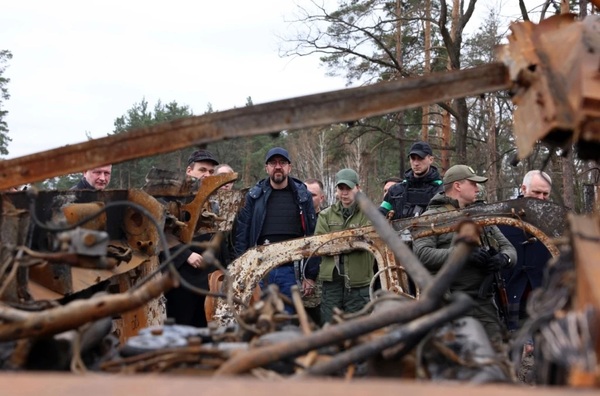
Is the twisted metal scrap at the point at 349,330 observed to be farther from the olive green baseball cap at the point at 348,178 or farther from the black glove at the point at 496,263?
the olive green baseball cap at the point at 348,178

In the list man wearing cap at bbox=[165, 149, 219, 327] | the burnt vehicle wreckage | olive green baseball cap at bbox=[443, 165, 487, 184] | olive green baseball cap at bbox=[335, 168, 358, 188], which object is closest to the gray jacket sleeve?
olive green baseball cap at bbox=[443, 165, 487, 184]

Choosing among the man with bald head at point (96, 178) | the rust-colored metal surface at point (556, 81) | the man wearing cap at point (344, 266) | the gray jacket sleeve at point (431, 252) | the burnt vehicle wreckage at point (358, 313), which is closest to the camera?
A: the burnt vehicle wreckage at point (358, 313)

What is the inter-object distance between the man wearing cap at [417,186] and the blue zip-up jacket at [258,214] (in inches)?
28.0

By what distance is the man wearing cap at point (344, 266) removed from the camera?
646 cm

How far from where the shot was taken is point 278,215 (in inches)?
271

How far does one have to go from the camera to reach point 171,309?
258 inches

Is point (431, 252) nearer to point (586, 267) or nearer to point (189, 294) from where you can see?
point (189, 294)

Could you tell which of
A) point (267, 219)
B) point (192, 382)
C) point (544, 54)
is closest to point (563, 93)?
point (544, 54)

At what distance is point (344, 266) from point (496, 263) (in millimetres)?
1596

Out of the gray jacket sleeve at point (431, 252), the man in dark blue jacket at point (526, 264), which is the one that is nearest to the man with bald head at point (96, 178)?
the gray jacket sleeve at point (431, 252)

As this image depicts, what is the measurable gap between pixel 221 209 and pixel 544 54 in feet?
15.5

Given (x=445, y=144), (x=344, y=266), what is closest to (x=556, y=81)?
(x=344, y=266)

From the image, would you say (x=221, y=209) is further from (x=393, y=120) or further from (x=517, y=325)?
(x=393, y=120)

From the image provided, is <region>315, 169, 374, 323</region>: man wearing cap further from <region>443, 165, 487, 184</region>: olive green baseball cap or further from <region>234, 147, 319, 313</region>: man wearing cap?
<region>443, 165, 487, 184</region>: olive green baseball cap
